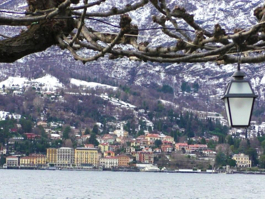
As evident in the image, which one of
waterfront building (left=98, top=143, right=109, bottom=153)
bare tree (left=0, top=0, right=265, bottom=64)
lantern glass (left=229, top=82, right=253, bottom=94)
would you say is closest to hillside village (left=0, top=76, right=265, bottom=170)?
waterfront building (left=98, top=143, right=109, bottom=153)

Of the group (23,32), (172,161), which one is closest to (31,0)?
(23,32)

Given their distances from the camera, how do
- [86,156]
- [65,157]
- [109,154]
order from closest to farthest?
[86,156] < [65,157] < [109,154]

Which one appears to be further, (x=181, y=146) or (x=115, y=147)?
(x=115, y=147)

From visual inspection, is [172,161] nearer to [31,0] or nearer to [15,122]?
[15,122]

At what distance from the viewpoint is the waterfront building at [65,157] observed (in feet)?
421

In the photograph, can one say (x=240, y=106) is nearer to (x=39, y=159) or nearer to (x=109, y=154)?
(x=39, y=159)

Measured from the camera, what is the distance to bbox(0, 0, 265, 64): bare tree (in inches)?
184

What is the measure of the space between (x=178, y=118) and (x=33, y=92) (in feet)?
101

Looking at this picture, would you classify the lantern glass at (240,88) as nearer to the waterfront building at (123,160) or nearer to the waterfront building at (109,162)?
the waterfront building at (123,160)

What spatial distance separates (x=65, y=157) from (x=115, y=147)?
388 inches

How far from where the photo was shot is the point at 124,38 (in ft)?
17.2

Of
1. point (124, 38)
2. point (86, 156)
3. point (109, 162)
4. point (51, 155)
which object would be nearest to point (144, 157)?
point (109, 162)

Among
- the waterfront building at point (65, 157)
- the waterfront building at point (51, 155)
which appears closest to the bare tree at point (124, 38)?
the waterfront building at point (51, 155)

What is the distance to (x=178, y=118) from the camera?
153625mm
